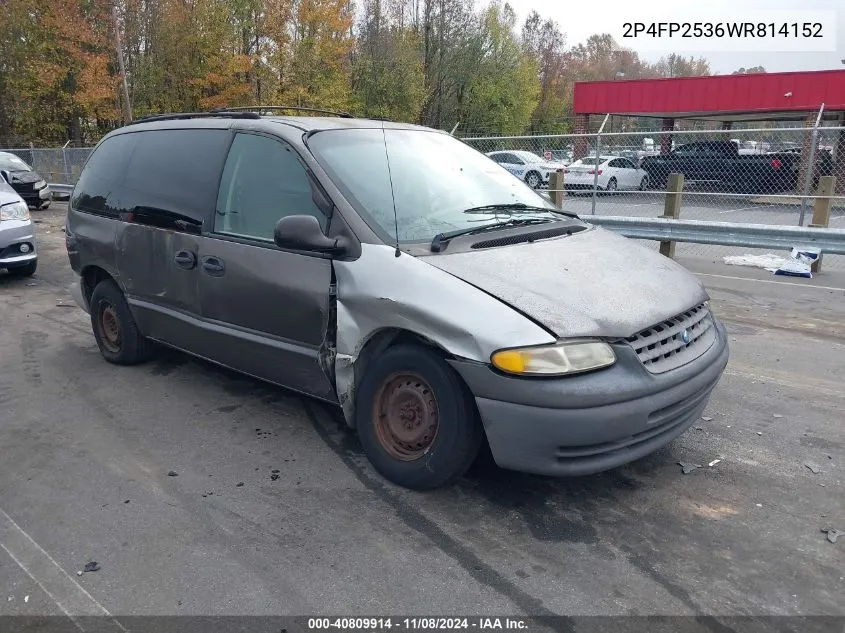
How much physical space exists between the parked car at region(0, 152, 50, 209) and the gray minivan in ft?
49.3

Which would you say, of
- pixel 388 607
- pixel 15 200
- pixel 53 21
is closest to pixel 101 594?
pixel 388 607

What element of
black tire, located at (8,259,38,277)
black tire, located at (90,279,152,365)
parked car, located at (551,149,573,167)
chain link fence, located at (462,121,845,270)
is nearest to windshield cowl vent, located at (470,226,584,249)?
black tire, located at (90,279,152,365)

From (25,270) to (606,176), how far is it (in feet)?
34.5

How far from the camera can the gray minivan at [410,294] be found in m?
2.90

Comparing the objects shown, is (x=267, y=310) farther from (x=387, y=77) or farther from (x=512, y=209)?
(x=387, y=77)

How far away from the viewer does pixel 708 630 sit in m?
2.41

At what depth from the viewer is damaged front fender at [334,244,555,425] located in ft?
9.49

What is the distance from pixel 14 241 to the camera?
327 inches

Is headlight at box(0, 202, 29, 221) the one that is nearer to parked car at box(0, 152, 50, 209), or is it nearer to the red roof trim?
parked car at box(0, 152, 50, 209)

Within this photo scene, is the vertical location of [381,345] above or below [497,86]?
below

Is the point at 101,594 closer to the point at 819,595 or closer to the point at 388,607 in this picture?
the point at 388,607

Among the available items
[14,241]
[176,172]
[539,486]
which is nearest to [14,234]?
[14,241]

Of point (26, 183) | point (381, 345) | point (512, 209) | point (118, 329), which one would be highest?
point (512, 209)

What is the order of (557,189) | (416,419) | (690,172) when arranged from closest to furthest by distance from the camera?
(416,419) → (557,189) → (690,172)
